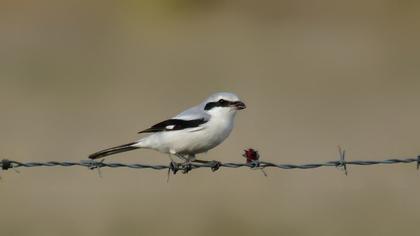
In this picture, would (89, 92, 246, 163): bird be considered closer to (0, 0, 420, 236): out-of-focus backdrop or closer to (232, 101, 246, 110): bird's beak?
(232, 101, 246, 110): bird's beak

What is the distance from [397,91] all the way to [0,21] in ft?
38.0

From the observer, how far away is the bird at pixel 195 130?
659 centimetres

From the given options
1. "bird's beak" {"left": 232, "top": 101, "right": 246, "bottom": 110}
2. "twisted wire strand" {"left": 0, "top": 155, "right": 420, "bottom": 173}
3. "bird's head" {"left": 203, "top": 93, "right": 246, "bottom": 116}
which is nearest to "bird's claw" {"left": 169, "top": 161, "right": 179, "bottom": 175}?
"twisted wire strand" {"left": 0, "top": 155, "right": 420, "bottom": 173}

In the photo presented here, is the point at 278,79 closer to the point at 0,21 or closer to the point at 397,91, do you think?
the point at 397,91

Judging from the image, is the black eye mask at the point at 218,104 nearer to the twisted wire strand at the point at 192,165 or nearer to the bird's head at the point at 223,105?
the bird's head at the point at 223,105

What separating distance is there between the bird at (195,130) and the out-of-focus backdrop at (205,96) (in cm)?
233

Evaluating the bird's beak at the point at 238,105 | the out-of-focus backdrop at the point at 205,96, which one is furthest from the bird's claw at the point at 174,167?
the out-of-focus backdrop at the point at 205,96

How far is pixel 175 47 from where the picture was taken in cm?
2133

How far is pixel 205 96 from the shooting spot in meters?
15.5

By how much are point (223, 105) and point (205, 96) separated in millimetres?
8736

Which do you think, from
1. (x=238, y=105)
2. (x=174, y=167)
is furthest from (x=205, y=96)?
(x=174, y=167)

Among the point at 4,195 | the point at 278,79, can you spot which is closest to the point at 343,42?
the point at 278,79

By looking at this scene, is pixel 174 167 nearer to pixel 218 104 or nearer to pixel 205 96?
pixel 218 104

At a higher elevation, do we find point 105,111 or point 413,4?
point 413,4
